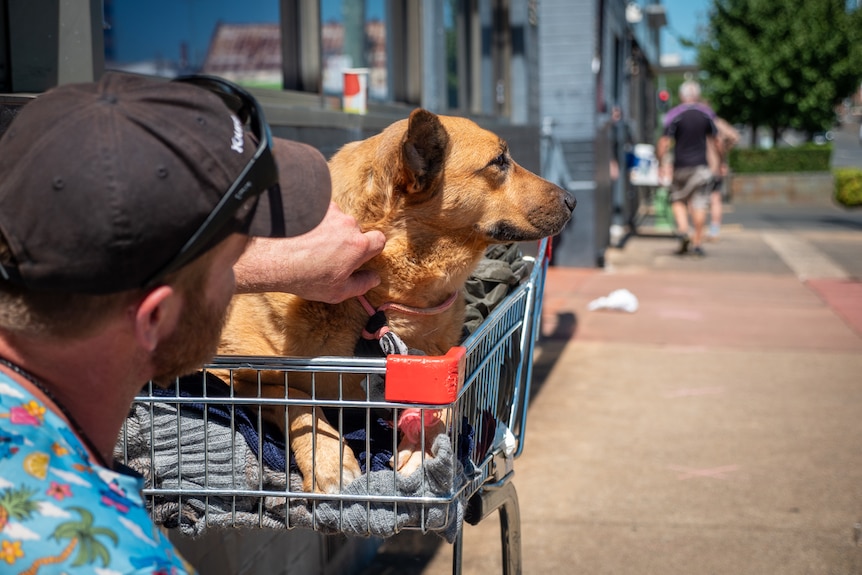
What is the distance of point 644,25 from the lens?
27.1m

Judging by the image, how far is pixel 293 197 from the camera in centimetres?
158

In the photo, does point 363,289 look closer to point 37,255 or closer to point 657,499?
point 37,255

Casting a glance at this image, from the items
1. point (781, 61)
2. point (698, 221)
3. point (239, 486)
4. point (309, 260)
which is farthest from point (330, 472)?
point (781, 61)

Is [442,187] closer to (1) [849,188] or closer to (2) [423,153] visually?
(2) [423,153]

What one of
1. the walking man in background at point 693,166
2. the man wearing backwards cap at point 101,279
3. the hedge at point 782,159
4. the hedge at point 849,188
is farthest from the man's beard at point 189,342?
the hedge at point 782,159

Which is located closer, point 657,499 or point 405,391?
point 405,391

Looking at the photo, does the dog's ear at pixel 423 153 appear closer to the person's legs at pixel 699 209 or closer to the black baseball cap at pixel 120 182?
the black baseball cap at pixel 120 182

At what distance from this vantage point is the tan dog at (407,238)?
236 centimetres

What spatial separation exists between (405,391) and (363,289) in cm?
45

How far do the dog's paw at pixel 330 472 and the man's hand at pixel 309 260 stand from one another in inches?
14.1

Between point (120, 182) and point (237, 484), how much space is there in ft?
3.38

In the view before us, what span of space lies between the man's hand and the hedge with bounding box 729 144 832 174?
25.3 m

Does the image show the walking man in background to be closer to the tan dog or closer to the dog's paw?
the tan dog

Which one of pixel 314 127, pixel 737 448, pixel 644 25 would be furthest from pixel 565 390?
pixel 644 25
